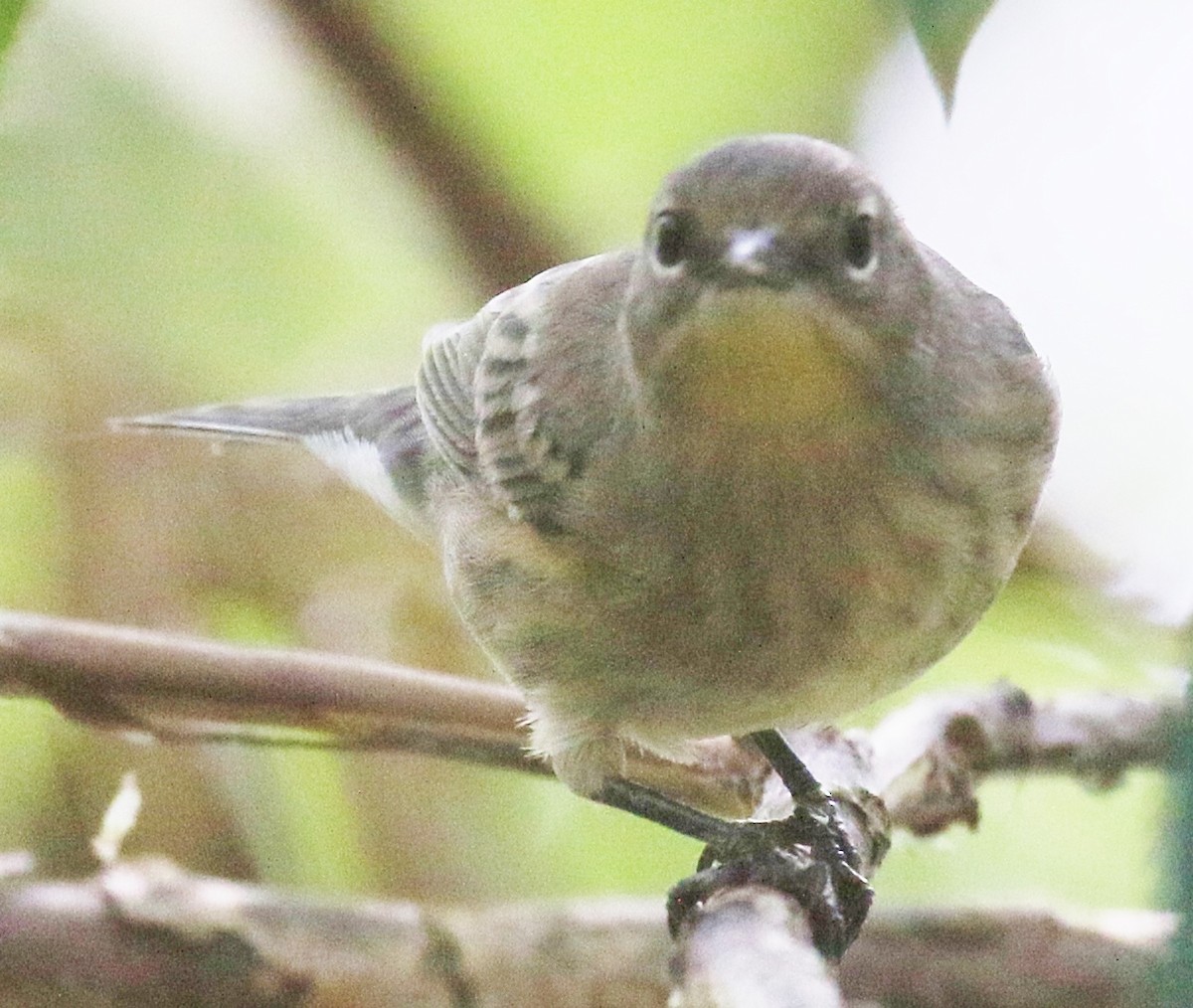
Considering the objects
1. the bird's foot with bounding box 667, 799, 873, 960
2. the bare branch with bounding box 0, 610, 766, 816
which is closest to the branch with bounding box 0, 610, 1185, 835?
the bare branch with bounding box 0, 610, 766, 816

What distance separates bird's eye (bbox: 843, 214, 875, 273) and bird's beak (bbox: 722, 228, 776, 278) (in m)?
0.08

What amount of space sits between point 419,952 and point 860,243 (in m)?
→ 1.11

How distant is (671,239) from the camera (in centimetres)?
114

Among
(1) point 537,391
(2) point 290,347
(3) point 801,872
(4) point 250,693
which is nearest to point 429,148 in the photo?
(2) point 290,347

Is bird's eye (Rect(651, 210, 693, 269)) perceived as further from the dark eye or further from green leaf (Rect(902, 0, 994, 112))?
green leaf (Rect(902, 0, 994, 112))

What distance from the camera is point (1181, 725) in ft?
2.97

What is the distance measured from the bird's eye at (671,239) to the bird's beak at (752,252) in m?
0.05

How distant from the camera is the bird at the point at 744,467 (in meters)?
1.11

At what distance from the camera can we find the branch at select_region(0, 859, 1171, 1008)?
1.76 metres

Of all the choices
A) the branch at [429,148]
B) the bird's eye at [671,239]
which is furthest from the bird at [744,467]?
the branch at [429,148]

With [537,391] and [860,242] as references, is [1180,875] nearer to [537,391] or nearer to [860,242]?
[860,242]

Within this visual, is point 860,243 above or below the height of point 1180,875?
above

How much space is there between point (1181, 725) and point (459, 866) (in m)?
1.68

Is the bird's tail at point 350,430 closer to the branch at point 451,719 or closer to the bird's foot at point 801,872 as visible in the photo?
the branch at point 451,719
